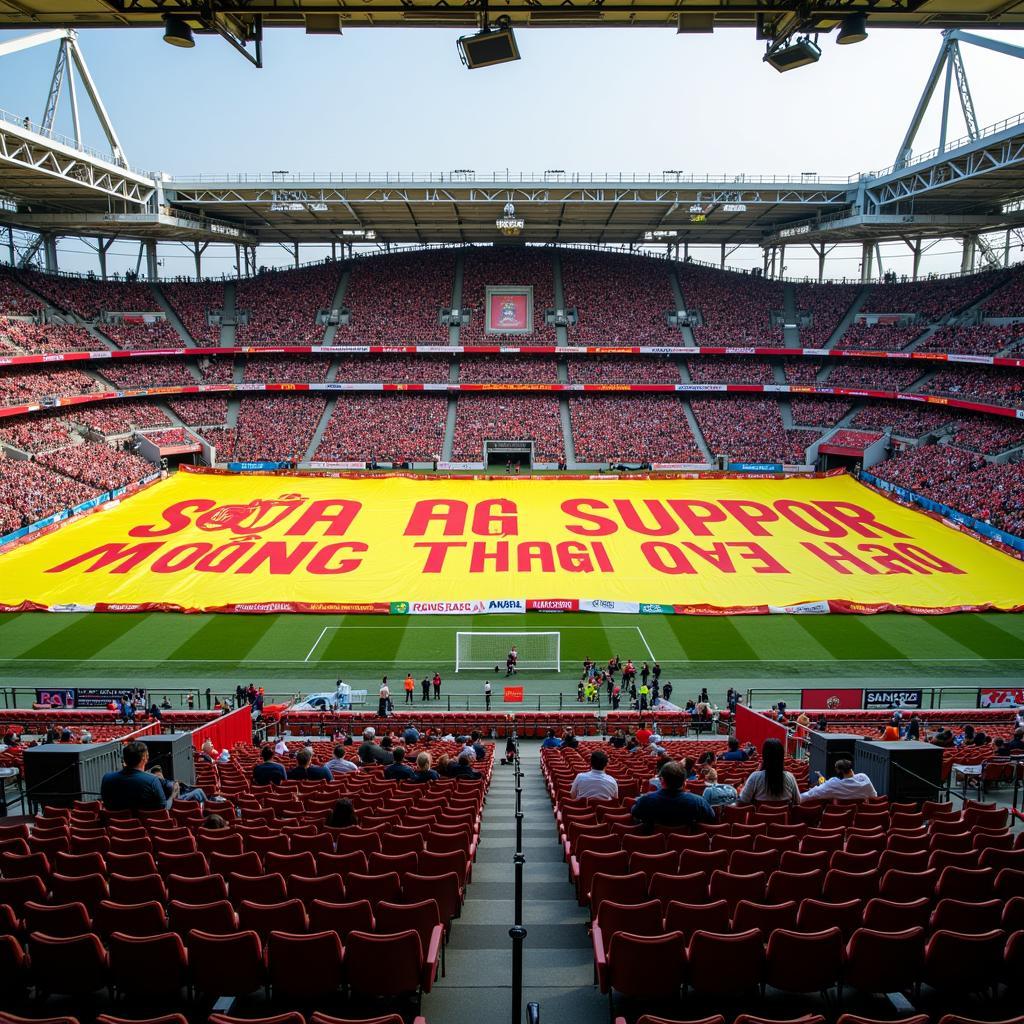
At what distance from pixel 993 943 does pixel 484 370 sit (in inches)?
2353

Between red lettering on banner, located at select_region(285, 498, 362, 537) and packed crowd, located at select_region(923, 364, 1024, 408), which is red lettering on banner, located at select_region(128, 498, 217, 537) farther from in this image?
packed crowd, located at select_region(923, 364, 1024, 408)

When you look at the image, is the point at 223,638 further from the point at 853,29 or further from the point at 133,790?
the point at 853,29

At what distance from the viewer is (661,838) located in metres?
6.66

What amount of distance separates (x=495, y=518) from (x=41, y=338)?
3354cm

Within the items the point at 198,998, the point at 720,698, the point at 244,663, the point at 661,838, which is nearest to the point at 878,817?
the point at 661,838

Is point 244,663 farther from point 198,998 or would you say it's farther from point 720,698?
point 198,998

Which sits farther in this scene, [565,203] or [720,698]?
[565,203]

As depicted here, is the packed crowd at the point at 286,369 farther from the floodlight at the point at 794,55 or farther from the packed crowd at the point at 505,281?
the floodlight at the point at 794,55

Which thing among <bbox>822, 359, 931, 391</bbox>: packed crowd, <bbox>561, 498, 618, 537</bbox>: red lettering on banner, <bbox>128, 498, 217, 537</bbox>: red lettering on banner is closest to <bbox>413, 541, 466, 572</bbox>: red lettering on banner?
<bbox>561, 498, 618, 537</bbox>: red lettering on banner

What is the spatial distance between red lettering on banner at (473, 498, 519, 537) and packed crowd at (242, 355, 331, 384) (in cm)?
2390

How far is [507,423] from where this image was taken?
59.9 m

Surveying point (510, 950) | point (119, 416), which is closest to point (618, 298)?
point (119, 416)

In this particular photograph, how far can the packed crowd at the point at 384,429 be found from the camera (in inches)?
2243

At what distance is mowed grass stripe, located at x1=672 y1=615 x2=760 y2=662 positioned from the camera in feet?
94.4
